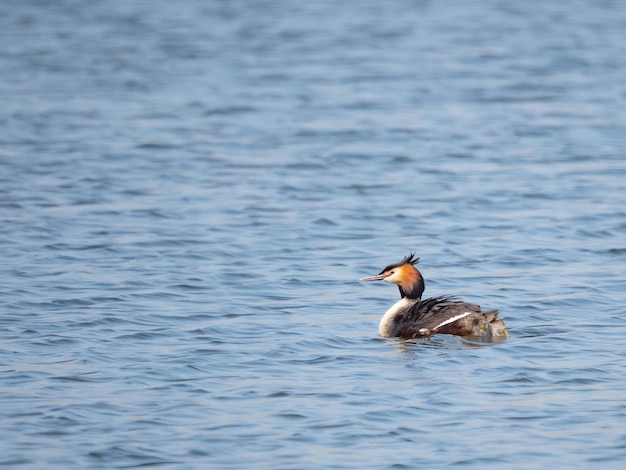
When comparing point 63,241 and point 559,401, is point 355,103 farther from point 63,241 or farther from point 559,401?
point 559,401

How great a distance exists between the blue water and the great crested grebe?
0.20m

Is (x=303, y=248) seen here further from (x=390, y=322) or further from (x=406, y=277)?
(x=390, y=322)

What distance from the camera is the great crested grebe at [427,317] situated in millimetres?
12758

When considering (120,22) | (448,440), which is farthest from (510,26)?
(448,440)

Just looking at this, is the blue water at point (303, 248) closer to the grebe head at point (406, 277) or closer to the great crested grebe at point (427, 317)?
the great crested grebe at point (427, 317)

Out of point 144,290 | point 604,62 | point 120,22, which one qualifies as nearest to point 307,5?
point 120,22

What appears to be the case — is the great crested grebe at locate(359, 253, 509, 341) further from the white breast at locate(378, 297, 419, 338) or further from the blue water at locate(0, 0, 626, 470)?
the blue water at locate(0, 0, 626, 470)

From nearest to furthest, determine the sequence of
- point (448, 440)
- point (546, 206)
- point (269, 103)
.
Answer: point (448, 440), point (546, 206), point (269, 103)

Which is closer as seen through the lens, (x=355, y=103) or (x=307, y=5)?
(x=355, y=103)

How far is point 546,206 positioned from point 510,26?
2293 centimetres

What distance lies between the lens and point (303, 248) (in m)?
17.4

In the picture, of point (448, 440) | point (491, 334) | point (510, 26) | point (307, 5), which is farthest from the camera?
point (307, 5)

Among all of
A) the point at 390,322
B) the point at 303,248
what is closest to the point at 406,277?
the point at 390,322

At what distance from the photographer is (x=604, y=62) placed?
33.6 metres
